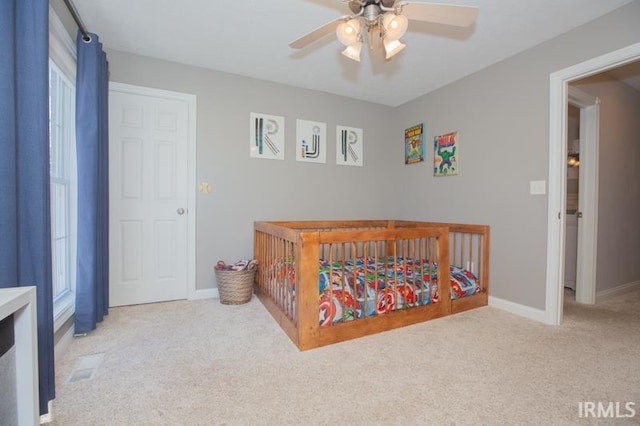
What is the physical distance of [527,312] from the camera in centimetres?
235

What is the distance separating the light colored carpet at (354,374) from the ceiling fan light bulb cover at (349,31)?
179 centimetres

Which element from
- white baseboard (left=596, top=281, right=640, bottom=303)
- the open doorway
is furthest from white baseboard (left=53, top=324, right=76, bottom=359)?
white baseboard (left=596, top=281, right=640, bottom=303)

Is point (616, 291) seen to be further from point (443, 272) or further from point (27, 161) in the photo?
point (27, 161)

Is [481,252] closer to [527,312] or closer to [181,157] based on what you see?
[527,312]

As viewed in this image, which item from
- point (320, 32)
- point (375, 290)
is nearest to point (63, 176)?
point (320, 32)

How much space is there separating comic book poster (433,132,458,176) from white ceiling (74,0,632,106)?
0.59 m

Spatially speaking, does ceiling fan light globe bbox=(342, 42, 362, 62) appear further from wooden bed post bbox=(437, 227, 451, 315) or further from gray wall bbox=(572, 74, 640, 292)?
gray wall bbox=(572, 74, 640, 292)

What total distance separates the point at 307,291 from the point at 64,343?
60.7 inches

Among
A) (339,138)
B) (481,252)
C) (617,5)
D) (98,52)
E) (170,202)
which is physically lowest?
(481,252)

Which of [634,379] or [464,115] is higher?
[464,115]

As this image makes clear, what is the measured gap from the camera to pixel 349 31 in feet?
4.91

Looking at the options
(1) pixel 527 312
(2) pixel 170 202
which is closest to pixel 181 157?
(2) pixel 170 202

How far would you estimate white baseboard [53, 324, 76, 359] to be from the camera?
5.51ft

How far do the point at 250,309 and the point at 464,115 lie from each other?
279 cm
